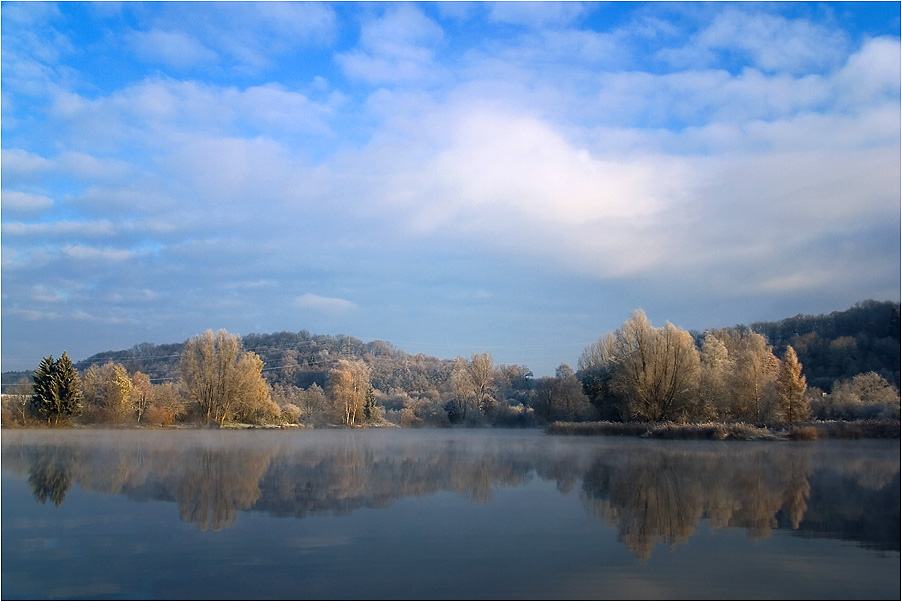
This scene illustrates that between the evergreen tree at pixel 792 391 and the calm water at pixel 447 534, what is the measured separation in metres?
23.2

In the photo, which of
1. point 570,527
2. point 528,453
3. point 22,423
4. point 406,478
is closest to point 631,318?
point 528,453

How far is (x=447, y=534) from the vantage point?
310 inches

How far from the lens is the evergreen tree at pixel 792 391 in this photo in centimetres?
3616

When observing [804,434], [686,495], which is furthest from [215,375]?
[686,495]

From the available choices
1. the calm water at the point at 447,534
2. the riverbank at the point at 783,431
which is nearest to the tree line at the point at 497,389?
the riverbank at the point at 783,431

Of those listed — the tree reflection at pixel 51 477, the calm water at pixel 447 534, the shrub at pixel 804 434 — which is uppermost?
the calm water at pixel 447 534

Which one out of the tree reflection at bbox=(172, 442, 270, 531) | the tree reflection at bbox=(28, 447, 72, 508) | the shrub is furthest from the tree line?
the tree reflection at bbox=(28, 447, 72, 508)

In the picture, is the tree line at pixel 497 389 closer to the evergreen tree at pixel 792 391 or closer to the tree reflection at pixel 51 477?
the evergreen tree at pixel 792 391

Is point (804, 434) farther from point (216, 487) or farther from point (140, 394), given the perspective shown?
point (140, 394)

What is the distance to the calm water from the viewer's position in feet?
18.8

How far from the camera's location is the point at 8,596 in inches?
216

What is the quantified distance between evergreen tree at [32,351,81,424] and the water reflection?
82.8 feet

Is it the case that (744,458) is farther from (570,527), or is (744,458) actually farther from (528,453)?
(570,527)

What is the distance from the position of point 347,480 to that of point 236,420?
44.7 m
